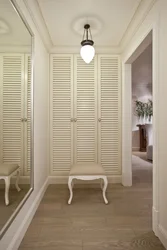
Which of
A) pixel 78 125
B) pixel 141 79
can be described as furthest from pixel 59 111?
pixel 141 79

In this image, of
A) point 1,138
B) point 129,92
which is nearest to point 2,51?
point 1,138

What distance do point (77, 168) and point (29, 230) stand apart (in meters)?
0.91

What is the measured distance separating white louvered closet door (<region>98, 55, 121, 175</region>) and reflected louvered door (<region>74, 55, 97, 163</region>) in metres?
0.11

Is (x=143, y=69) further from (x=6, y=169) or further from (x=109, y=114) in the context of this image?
(x=6, y=169)

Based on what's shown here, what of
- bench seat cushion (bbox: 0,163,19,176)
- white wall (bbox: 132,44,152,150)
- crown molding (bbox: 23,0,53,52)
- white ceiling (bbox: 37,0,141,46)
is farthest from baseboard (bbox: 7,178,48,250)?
white wall (bbox: 132,44,152,150)

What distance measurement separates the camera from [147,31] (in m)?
1.92

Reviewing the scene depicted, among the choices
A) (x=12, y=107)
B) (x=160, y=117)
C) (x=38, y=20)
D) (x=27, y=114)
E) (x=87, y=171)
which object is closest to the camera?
(x=12, y=107)

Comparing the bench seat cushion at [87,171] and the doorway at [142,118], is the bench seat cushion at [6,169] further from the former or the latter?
the doorway at [142,118]

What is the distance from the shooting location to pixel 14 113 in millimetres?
1521

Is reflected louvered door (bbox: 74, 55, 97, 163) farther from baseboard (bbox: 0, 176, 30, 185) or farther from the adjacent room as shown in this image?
baseboard (bbox: 0, 176, 30, 185)

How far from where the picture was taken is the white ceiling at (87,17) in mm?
1970

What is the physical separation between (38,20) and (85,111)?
5.08 feet

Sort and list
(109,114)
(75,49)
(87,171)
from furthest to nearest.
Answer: (109,114)
(75,49)
(87,171)

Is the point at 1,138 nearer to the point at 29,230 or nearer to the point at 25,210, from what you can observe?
the point at 25,210
